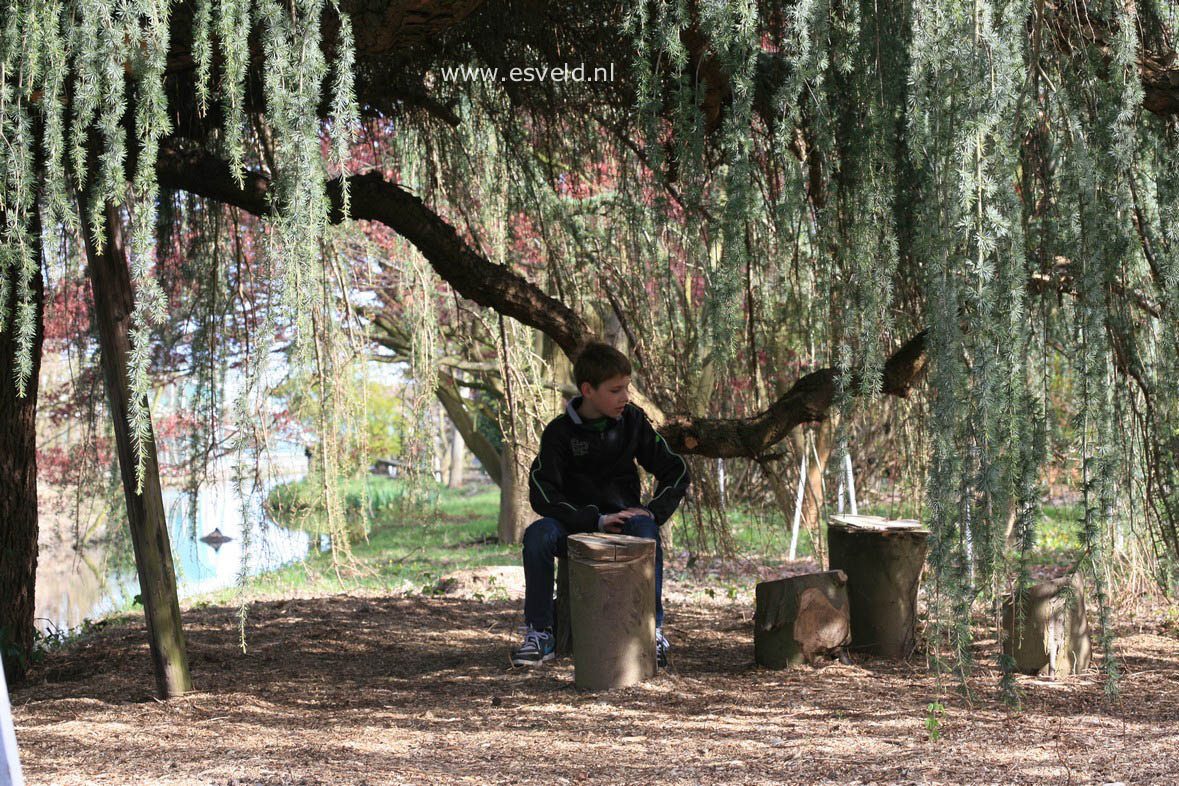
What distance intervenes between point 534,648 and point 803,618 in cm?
91

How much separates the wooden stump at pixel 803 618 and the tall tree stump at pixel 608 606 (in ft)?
1.65

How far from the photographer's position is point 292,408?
3662 mm

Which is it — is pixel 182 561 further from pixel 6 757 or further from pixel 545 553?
pixel 6 757

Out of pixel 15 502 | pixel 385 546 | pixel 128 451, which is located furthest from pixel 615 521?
pixel 385 546

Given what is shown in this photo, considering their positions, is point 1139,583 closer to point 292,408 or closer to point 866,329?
point 866,329

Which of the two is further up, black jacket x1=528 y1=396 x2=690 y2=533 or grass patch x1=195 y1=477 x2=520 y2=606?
black jacket x1=528 y1=396 x2=690 y2=533

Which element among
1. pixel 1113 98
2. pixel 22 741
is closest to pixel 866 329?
pixel 1113 98

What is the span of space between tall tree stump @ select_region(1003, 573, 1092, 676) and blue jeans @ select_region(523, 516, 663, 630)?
1155 millimetres

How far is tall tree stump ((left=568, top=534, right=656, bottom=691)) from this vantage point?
3.32 m

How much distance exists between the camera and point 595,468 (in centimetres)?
380

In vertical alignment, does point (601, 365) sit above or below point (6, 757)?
above

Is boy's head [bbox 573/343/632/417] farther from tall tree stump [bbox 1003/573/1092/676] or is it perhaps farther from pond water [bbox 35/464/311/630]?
tall tree stump [bbox 1003/573/1092/676]

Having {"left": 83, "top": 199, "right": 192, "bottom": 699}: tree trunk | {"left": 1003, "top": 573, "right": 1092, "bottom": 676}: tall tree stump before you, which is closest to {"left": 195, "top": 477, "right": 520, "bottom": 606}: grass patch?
{"left": 83, "top": 199, "right": 192, "bottom": 699}: tree trunk

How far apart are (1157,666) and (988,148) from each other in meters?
2.26
